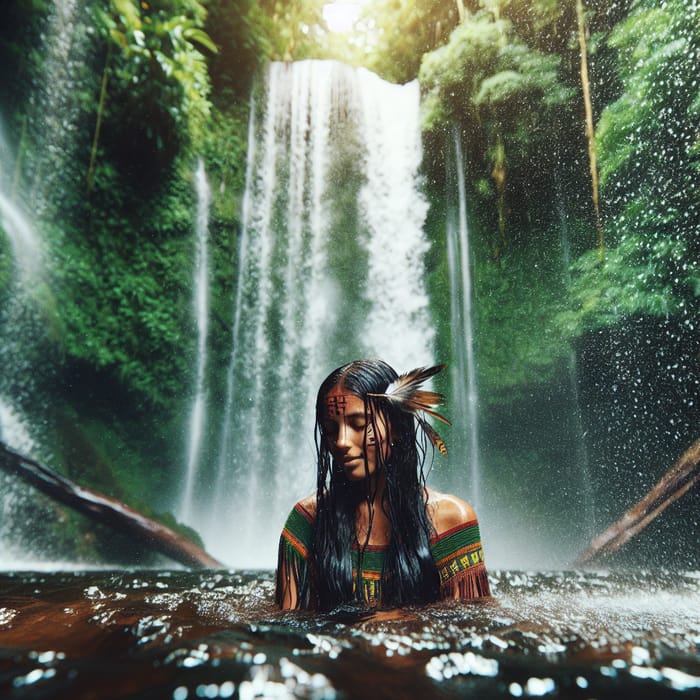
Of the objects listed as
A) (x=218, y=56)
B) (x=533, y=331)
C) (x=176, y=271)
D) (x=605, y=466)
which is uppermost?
(x=218, y=56)

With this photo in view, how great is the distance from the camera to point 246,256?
31.1 feet

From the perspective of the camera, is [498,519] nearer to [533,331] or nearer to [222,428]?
[533,331]

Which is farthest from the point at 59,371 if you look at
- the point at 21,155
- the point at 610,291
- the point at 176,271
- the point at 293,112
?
the point at 610,291

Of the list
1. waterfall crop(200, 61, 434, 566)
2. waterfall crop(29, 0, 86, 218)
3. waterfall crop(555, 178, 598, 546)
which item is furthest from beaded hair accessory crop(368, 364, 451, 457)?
waterfall crop(29, 0, 86, 218)

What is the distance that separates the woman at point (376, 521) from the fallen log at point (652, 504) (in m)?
4.13

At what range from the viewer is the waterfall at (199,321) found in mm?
8906

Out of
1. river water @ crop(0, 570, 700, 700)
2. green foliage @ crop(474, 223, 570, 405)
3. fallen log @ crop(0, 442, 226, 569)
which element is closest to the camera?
river water @ crop(0, 570, 700, 700)

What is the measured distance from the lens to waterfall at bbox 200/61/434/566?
29.6ft

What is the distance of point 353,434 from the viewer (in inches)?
67.1

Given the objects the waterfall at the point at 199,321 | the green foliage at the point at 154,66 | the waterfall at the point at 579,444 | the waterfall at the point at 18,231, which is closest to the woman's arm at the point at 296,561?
the waterfall at the point at 579,444

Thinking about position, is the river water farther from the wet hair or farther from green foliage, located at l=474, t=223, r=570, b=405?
green foliage, located at l=474, t=223, r=570, b=405

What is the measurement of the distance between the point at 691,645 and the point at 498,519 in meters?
8.28

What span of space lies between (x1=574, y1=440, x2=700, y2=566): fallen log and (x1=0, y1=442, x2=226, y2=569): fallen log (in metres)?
3.92

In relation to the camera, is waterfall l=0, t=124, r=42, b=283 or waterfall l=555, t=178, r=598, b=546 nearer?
waterfall l=0, t=124, r=42, b=283
